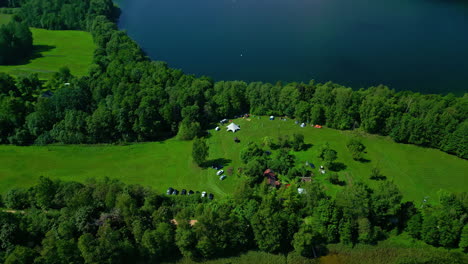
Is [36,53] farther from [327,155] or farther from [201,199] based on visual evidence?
[327,155]

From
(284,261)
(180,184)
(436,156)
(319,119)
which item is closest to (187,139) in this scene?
(180,184)

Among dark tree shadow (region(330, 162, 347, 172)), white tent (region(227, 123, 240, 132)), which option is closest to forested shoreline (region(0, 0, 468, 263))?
white tent (region(227, 123, 240, 132))

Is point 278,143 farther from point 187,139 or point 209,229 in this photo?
point 209,229

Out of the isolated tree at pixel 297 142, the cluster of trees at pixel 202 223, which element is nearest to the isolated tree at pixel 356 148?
the isolated tree at pixel 297 142

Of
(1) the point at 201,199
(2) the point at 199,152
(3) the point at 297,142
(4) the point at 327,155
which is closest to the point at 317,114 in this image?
(3) the point at 297,142

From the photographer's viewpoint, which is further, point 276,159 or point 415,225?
point 276,159

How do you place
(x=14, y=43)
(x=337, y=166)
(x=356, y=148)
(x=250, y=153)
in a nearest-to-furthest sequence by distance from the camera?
1. (x=337, y=166)
2. (x=250, y=153)
3. (x=356, y=148)
4. (x=14, y=43)

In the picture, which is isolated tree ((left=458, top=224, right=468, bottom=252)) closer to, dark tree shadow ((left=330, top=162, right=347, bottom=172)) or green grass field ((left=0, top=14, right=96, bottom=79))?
dark tree shadow ((left=330, top=162, right=347, bottom=172))
